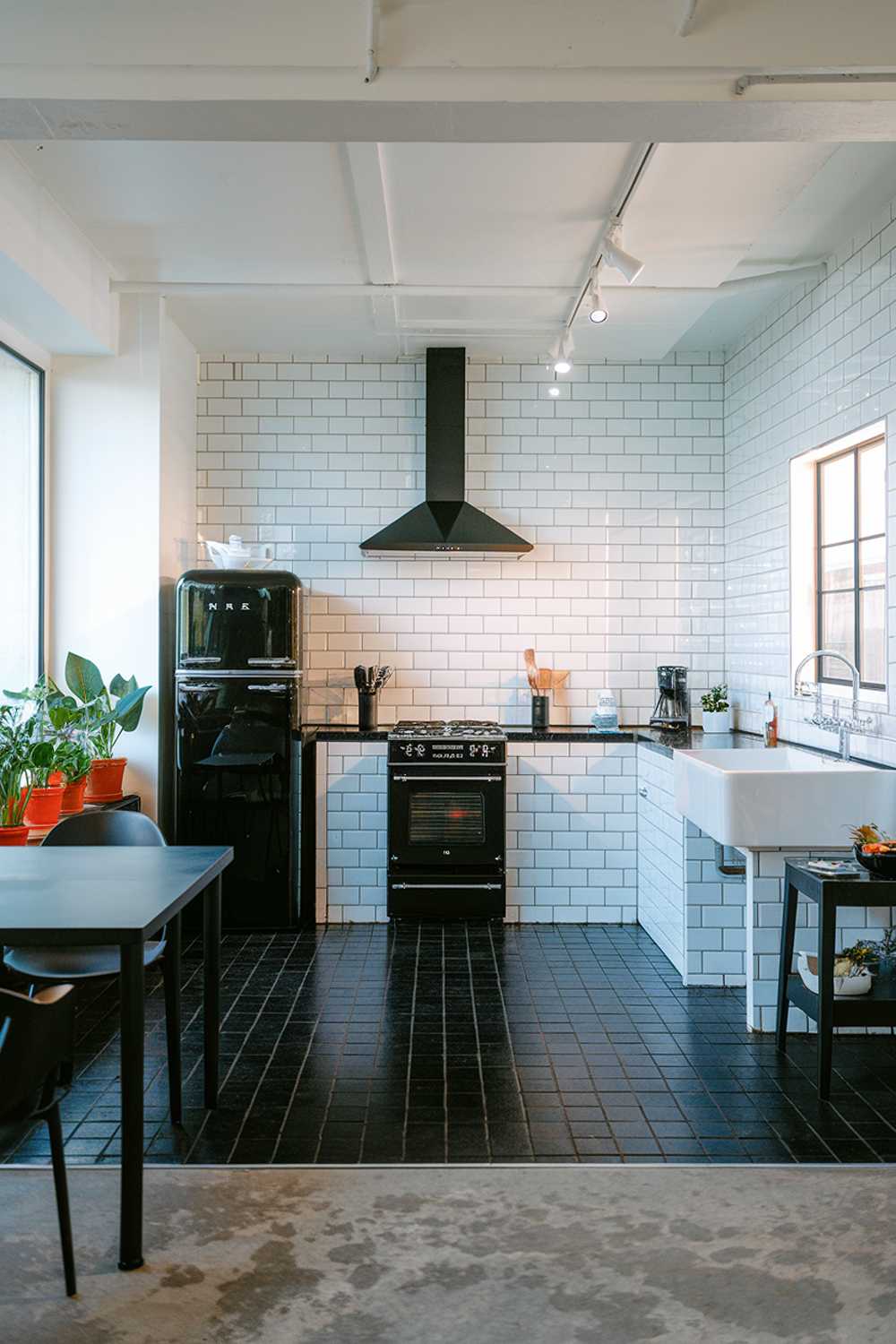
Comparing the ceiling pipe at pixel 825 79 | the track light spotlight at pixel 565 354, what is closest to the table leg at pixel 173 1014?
the ceiling pipe at pixel 825 79

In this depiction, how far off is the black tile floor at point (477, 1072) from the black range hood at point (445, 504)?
211 cm

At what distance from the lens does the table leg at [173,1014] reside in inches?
123

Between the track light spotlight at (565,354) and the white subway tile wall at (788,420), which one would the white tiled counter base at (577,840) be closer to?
the white subway tile wall at (788,420)

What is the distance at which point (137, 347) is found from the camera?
17.2 ft

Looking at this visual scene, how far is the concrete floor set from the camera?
2.17 meters

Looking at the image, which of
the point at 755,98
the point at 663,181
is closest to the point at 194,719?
the point at 663,181

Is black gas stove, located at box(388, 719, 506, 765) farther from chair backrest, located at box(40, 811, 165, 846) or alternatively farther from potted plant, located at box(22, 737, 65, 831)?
chair backrest, located at box(40, 811, 165, 846)

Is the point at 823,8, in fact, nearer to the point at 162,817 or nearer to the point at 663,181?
the point at 663,181

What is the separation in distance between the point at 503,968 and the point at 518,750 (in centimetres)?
125

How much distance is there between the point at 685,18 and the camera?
267 centimetres

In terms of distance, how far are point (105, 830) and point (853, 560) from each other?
3.13 metres

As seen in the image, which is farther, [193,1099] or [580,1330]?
[193,1099]

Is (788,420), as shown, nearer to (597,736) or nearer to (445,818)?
(597,736)

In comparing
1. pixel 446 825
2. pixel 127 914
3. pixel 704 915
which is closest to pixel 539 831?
pixel 446 825
